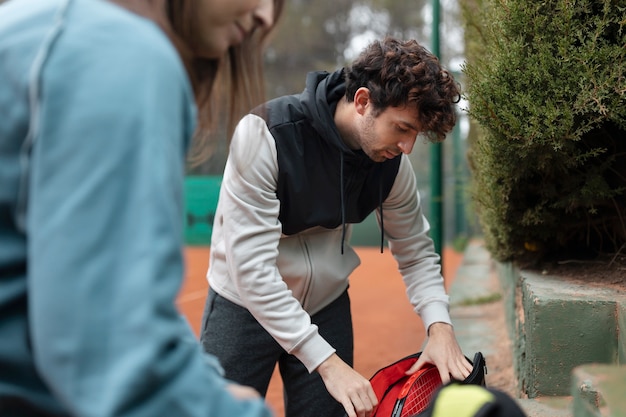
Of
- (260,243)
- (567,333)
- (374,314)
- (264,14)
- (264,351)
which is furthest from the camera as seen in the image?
(374,314)

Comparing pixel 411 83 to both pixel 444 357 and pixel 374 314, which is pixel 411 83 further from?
pixel 374 314

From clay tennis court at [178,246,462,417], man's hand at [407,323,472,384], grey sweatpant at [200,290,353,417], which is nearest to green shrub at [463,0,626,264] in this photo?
man's hand at [407,323,472,384]

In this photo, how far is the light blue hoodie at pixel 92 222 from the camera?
0.85m

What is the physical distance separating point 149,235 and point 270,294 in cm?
137

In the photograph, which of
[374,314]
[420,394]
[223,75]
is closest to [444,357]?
[420,394]

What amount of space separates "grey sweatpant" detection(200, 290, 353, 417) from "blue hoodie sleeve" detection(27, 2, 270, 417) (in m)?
1.71

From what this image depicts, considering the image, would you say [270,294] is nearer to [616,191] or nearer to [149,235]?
[149,235]

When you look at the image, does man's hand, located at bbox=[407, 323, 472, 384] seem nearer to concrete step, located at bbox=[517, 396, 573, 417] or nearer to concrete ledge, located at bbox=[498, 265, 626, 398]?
concrete step, located at bbox=[517, 396, 573, 417]

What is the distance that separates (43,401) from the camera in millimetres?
953

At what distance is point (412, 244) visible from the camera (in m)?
2.82

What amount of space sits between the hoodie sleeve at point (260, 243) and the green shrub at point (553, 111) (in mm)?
984

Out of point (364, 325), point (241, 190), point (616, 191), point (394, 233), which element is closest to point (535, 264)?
point (616, 191)

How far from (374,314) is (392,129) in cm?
578

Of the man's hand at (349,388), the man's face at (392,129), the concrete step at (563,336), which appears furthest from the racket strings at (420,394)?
the man's face at (392,129)
